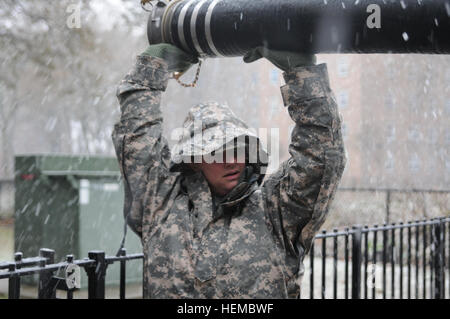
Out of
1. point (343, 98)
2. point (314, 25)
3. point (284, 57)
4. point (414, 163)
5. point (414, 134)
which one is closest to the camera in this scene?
point (314, 25)

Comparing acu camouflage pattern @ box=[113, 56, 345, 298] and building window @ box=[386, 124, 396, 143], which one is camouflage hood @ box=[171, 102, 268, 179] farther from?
building window @ box=[386, 124, 396, 143]

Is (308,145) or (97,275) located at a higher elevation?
(308,145)

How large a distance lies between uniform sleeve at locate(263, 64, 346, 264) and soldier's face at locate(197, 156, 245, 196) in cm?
23

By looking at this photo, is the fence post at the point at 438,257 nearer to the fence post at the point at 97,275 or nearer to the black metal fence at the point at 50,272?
the black metal fence at the point at 50,272

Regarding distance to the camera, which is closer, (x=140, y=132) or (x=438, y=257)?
(x=140, y=132)

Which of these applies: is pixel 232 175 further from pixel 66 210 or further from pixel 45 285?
pixel 66 210

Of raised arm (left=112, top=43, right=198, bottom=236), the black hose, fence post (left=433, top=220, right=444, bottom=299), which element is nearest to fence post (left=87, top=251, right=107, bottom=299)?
raised arm (left=112, top=43, right=198, bottom=236)

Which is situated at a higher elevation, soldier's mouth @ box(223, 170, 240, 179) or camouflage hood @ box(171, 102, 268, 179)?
camouflage hood @ box(171, 102, 268, 179)

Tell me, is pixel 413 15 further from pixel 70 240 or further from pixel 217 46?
pixel 70 240

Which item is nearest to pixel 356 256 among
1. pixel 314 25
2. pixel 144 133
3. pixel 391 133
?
pixel 144 133

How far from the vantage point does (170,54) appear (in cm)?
231

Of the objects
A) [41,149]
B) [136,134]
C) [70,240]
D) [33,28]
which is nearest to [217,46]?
[136,134]

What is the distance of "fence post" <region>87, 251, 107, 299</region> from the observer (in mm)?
2617

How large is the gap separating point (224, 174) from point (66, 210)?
4.48 metres
